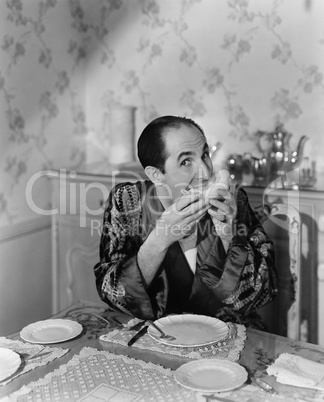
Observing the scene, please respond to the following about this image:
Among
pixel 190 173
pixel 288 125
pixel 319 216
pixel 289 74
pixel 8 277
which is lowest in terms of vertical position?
pixel 8 277

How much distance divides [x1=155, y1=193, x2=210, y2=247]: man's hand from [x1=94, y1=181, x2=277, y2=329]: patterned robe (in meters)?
0.11

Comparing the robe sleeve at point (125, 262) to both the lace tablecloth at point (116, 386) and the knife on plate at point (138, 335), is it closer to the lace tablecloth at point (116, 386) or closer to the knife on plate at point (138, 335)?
the knife on plate at point (138, 335)

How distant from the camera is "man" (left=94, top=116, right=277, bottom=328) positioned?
1528 mm

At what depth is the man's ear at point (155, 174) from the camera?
1606mm

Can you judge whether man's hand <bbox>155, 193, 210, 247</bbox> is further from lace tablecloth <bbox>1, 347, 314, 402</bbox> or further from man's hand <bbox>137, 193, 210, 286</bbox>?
lace tablecloth <bbox>1, 347, 314, 402</bbox>

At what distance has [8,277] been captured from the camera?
2.54 m

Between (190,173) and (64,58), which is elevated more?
(64,58)

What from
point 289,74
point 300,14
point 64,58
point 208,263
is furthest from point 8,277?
point 300,14

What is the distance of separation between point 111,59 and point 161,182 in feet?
4.47

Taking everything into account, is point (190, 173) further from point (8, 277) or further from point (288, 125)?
point (8, 277)

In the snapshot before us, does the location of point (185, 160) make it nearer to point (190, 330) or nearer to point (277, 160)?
point (190, 330)

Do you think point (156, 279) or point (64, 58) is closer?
point (156, 279)

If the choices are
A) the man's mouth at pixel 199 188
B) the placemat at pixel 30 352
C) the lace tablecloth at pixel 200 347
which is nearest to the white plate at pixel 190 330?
the lace tablecloth at pixel 200 347

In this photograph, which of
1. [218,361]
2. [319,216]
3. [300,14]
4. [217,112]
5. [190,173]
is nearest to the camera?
[218,361]
